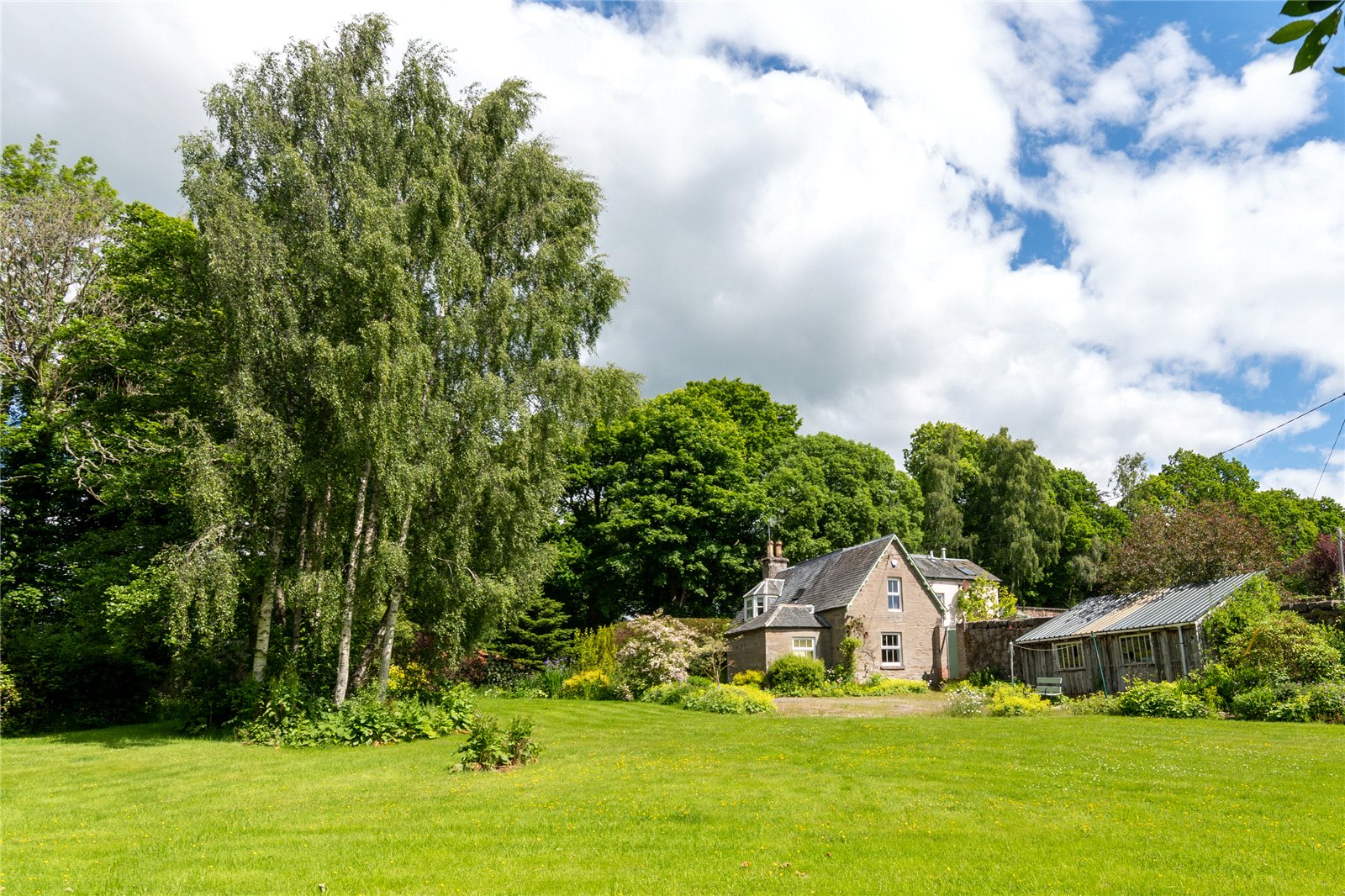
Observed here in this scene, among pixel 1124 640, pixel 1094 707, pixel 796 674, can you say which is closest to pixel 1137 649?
pixel 1124 640

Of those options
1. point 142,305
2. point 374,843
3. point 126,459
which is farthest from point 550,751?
point 142,305

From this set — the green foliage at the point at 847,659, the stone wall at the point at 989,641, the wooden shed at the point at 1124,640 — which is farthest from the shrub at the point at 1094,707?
the green foliage at the point at 847,659

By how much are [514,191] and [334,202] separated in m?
4.21

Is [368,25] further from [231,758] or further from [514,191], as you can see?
[231,758]

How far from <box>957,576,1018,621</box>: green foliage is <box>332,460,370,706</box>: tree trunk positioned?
28073 millimetres

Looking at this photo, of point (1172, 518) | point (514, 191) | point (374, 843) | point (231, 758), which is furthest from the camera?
point (1172, 518)

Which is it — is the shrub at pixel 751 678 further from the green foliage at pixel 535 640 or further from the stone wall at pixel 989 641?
the stone wall at pixel 989 641

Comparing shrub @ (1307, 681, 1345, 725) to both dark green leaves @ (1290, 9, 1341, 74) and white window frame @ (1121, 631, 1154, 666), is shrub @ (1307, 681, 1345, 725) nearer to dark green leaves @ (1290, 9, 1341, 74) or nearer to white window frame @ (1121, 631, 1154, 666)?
white window frame @ (1121, 631, 1154, 666)

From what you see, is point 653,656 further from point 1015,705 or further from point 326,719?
point 326,719

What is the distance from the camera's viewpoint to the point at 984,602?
3725 cm

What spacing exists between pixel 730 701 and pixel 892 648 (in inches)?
464

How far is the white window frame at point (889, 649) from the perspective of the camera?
107ft

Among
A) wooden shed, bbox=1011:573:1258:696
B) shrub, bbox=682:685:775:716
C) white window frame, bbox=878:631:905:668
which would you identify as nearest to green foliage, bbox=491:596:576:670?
shrub, bbox=682:685:775:716

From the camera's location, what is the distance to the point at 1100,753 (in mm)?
12531
